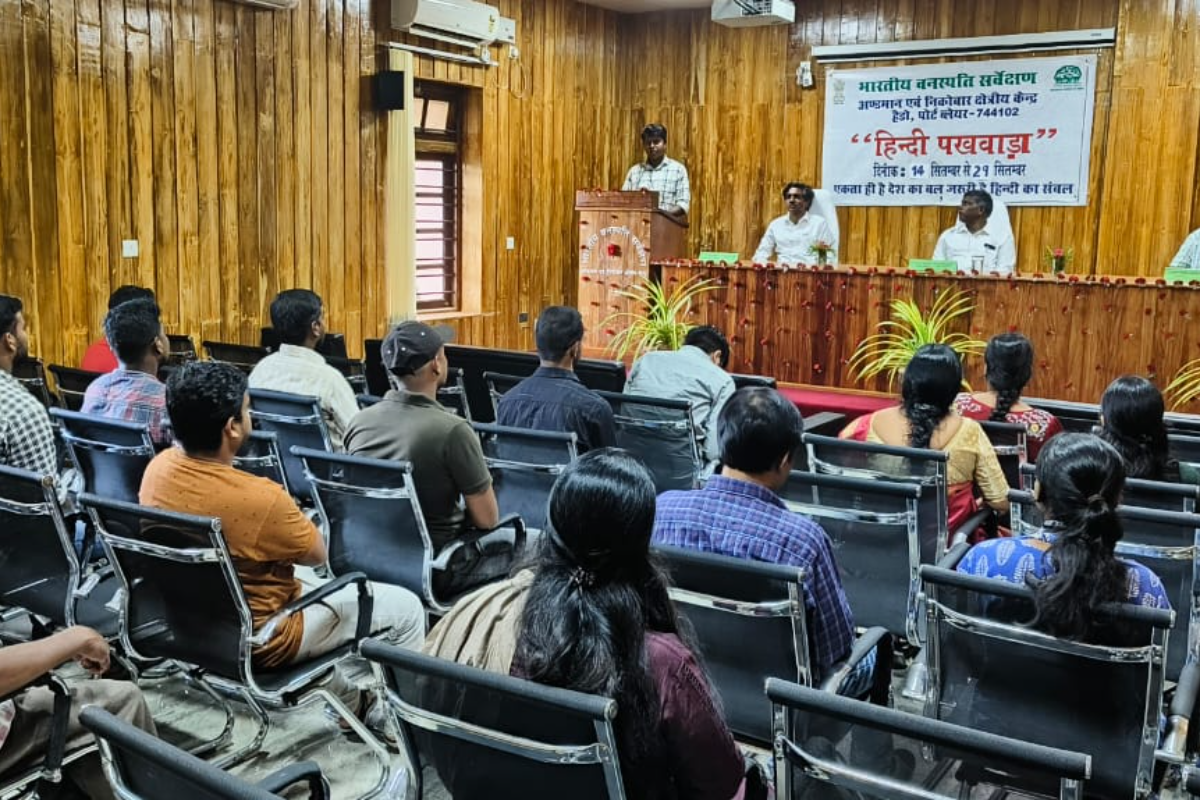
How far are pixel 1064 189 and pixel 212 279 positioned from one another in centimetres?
619

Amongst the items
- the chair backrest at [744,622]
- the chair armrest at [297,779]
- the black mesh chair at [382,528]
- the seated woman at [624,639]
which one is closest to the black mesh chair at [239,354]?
the black mesh chair at [382,528]

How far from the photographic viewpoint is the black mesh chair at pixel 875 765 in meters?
1.34

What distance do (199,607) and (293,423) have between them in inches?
61.7

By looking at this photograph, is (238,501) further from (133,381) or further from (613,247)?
(613,247)

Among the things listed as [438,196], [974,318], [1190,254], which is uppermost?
[438,196]

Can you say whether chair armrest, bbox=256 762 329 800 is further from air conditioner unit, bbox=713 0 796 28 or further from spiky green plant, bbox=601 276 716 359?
air conditioner unit, bbox=713 0 796 28

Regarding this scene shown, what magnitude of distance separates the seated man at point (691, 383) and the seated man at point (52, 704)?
102 inches

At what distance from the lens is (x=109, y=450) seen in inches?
133

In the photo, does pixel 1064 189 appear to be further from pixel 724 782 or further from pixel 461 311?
pixel 724 782

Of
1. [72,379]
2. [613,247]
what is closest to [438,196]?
[613,247]

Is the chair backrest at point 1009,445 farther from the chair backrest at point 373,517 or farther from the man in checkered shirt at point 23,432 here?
the man in checkered shirt at point 23,432

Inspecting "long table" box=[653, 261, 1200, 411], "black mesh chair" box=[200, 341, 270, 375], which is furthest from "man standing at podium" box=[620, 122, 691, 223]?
"black mesh chair" box=[200, 341, 270, 375]

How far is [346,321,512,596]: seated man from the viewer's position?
3123mm

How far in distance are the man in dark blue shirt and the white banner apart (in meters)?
5.97
